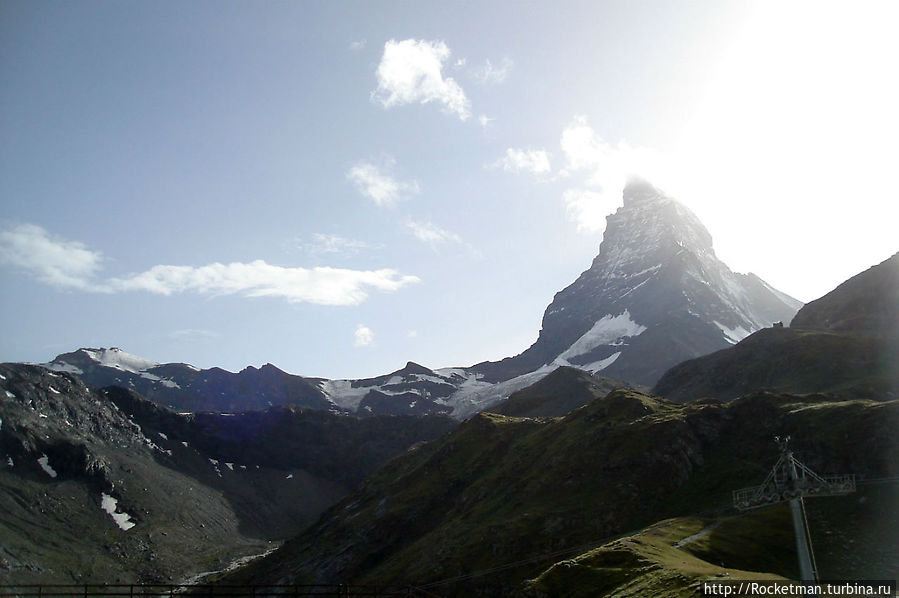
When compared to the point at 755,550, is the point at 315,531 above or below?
below

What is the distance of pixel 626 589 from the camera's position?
220 ft

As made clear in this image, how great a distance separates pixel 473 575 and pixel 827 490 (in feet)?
211

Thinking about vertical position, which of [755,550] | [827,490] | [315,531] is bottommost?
[315,531]

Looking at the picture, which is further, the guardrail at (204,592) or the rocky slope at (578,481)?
the rocky slope at (578,481)

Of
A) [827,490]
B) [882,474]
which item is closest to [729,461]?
[882,474]

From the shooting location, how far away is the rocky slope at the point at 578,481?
363ft

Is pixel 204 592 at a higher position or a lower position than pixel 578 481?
higher

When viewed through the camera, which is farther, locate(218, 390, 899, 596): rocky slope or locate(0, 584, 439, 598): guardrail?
locate(218, 390, 899, 596): rocky slope

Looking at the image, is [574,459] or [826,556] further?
[574,459]

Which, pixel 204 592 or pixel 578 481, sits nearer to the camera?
pixel 204 592

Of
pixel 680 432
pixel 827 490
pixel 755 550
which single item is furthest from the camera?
pixel 680 432

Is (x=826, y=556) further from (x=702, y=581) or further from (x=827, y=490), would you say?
(x=702, y=581)

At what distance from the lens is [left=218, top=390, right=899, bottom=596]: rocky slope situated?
111 metres

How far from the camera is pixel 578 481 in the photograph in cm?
12875
